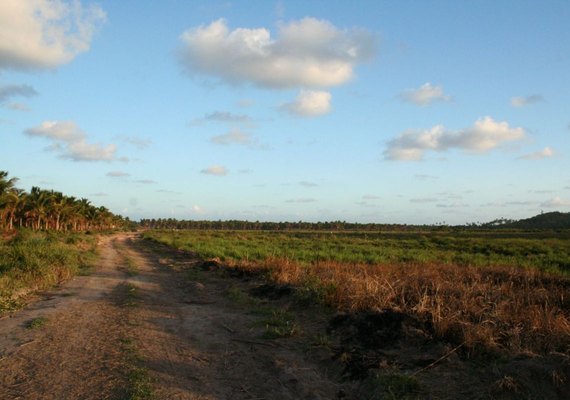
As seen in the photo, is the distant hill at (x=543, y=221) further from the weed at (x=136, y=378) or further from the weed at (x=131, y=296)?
the weed at (x=136, y=378)

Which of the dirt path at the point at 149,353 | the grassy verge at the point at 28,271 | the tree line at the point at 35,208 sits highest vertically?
the tree line at the point at 35,208

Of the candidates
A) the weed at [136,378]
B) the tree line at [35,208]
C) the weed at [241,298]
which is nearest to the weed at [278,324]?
the weed at [241,298]

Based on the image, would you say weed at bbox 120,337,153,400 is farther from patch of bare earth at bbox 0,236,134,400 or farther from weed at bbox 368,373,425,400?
weed at bbox 368,373,425,400

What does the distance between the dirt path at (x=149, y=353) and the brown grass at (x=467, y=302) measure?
2102mm

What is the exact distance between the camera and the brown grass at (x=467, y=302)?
675cm

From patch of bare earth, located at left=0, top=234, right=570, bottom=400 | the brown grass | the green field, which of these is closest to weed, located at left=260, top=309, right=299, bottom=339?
patch of bare earth, located at left=0, top=234, right=570, bottom=400

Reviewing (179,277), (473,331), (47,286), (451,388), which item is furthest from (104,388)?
(179,277)

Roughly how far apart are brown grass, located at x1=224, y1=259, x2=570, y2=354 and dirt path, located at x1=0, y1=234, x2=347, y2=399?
2102mm

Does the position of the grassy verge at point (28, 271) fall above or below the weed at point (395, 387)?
above

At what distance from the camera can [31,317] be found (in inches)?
396

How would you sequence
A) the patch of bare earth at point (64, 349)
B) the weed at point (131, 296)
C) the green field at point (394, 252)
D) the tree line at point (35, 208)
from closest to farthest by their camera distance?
the patch of bare earth at point (64, 349)
the weed at point (131, 296)
the green field at point (394, 252)
the tree line at point (35, 208)

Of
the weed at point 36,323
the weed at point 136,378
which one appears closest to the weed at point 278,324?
the weed at point 136,378

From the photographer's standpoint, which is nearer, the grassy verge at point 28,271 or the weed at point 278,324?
the weed at point 278,324

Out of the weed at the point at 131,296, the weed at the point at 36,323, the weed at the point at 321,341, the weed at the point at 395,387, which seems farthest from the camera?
the weed at the point at 131,296
